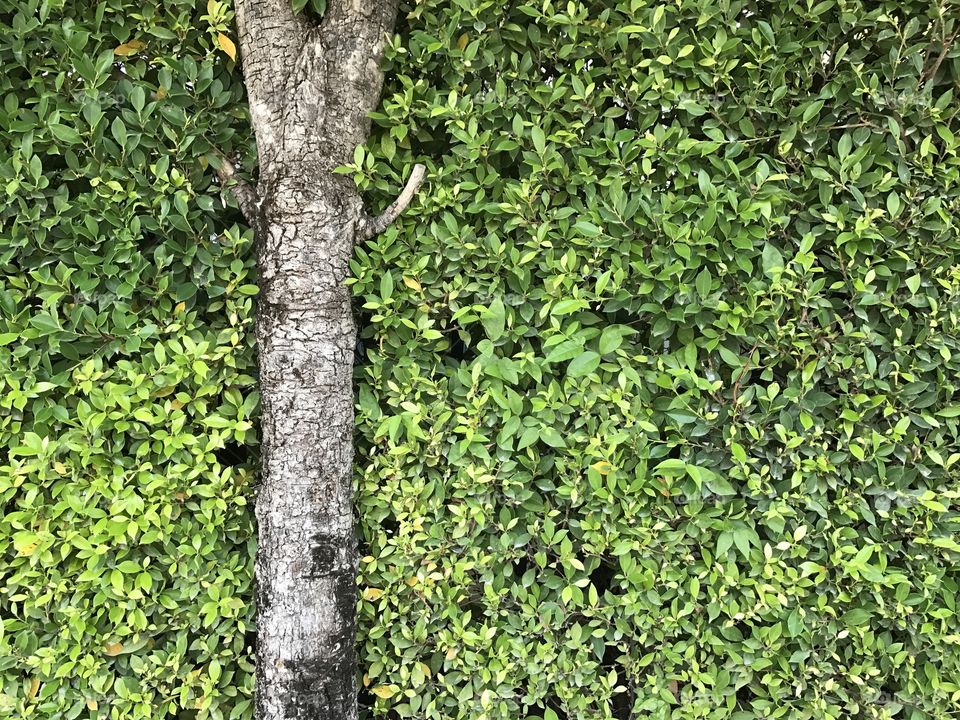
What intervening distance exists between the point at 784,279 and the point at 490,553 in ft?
4.80

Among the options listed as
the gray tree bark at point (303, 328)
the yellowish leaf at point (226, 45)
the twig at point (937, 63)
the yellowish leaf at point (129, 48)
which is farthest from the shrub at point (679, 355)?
the yellowish leaf at point (129, 48)

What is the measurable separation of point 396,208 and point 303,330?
57 cm

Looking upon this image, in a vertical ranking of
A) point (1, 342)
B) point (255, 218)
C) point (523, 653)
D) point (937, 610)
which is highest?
point (255, 218)

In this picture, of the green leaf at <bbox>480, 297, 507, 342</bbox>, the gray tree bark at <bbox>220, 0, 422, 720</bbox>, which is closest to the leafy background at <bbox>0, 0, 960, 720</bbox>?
the green leaf at <bbox>480, 297, 507, 342</bbox>

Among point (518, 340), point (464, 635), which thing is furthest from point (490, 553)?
point (518, 340)

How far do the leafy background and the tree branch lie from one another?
68 mm

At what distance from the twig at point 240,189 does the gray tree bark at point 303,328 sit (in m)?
0.01

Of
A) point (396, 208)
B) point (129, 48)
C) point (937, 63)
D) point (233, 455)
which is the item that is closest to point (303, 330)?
point (396, 208)

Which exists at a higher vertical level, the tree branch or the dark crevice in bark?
the tree branch

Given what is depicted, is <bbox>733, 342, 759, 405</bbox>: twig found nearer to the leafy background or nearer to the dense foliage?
the leafy background

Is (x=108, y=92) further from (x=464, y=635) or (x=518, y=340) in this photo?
(x=464, y=635)

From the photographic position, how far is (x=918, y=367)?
1913 mm

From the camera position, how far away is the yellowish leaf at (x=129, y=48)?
6.55 feet

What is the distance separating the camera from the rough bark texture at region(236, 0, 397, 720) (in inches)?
77.3
